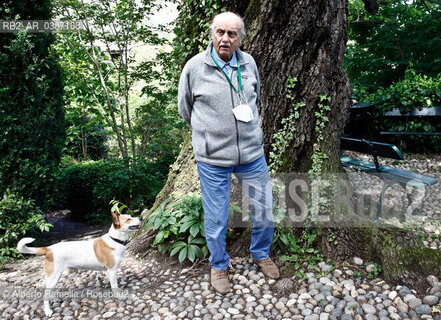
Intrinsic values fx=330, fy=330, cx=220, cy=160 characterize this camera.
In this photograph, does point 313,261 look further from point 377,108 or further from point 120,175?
point 377,108

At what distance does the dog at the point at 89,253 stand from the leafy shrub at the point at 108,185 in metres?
2.86

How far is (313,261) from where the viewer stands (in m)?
2.92

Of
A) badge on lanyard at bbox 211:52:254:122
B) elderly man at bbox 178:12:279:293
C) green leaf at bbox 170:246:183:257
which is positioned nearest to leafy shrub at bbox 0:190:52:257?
green leaf at bbox 170:246:183:257

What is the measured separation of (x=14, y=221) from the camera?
3.82 metres

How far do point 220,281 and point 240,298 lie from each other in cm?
21

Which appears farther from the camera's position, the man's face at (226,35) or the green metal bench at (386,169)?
the green metal bench at (386,169)

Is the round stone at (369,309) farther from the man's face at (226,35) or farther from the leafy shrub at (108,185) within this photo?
the leafy shrub at (108,185)

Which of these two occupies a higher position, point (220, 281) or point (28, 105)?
point (28, 105)

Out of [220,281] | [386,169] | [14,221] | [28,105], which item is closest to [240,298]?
[220,281]

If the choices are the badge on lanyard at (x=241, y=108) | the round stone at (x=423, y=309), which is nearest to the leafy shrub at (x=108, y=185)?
the badge on lanyard at (x=241, y=108)

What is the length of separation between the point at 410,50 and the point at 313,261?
8751 mm

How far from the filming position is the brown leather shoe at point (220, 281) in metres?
2.69

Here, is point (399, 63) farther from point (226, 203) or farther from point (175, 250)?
point (175, 250)

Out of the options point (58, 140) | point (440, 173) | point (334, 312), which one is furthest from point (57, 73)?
point (440, 173)
